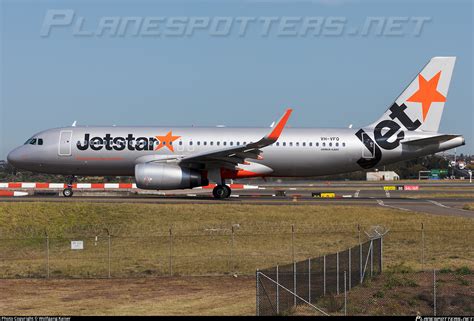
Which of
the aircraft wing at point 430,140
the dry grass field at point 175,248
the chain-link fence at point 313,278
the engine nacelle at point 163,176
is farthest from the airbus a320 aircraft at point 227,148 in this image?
the chain-link fence at point 313,278

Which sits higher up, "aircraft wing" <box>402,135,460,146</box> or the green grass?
"aircraft wing" <box>402,135,460,146</box>

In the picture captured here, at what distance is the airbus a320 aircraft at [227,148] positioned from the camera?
47.9 m

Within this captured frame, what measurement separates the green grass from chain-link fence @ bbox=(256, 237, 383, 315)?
2846 millimetres

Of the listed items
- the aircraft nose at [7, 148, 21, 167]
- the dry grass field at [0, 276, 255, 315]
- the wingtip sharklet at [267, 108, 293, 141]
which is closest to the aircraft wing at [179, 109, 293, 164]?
the wingtip sharklet at [267, 108, 293, 141]

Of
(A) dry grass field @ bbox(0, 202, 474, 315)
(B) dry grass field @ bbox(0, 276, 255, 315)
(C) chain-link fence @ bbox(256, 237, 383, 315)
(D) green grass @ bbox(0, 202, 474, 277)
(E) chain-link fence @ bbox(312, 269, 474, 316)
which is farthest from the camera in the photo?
(D) green grass @ bbox(0, 202, 474, 277)

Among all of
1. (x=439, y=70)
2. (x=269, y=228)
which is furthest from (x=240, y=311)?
(x=439, y=70)

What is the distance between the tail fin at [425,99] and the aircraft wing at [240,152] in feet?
32.3

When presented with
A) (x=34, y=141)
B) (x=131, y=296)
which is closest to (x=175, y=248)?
(x=131, y=296)

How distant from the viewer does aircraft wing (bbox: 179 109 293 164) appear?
4391 centimetres

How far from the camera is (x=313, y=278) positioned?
2267 centimetres

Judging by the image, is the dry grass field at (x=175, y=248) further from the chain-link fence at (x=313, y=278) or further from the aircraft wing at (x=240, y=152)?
the aircraft wing at (x=240, y=152)

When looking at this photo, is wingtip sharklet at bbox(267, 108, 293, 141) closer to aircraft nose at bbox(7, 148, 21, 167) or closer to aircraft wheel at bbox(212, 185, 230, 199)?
aircraft wheel at bbox(212, 185, 230, 199)

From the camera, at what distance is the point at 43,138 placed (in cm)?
4925

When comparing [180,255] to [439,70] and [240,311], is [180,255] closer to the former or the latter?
[240,311]
